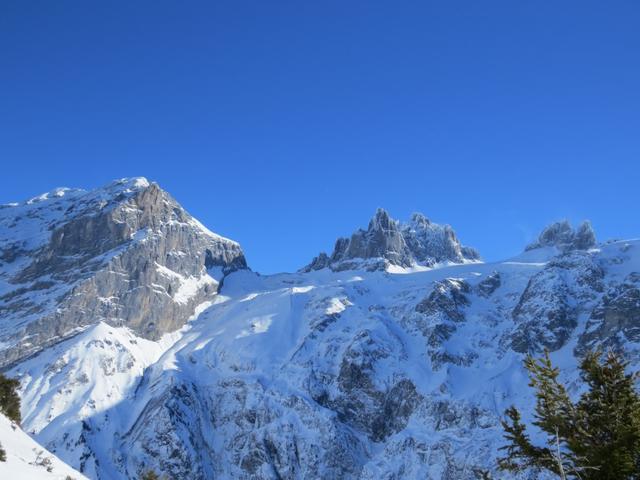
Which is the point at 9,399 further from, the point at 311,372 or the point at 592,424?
the point at 311,372

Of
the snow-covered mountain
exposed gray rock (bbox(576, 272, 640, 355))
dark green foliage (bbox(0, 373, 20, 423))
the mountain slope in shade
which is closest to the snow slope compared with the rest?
the snow-covered mountain

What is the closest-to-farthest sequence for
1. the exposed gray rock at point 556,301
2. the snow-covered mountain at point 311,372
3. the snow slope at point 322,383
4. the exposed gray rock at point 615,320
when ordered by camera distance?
the snow slope at point 322,383 < the snow-covered mountain at point 311,372 < the exposed gray rock at point 615,320 < the exposed gray rock at point 556,301

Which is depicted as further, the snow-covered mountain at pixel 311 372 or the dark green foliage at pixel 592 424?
the snow-covered mountain at pixel 311 372

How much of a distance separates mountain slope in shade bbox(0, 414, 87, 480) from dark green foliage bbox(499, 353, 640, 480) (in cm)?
1615

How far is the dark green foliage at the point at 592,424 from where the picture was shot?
22422 mm

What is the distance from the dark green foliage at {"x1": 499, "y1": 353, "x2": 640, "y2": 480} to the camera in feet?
73.6

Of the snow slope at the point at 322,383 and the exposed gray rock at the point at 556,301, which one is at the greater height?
the exposed gray rock at the point at 556,301

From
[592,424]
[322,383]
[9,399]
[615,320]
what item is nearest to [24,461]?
[592,424]

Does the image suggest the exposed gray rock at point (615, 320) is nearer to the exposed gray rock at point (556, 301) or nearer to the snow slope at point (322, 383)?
the snow slope at point (322, 383)

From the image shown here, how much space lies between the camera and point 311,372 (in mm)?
158875

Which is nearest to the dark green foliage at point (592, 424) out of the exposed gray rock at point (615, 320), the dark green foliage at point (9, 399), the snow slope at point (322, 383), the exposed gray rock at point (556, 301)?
the dark green foliage at point (9, 399)

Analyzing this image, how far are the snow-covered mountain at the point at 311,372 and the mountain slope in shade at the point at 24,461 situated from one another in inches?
3967

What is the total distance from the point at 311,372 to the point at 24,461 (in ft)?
444

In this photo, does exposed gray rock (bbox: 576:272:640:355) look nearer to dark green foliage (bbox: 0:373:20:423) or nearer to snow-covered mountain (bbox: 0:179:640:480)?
snow-covered mountain (bbox: 0:179:640:480)
